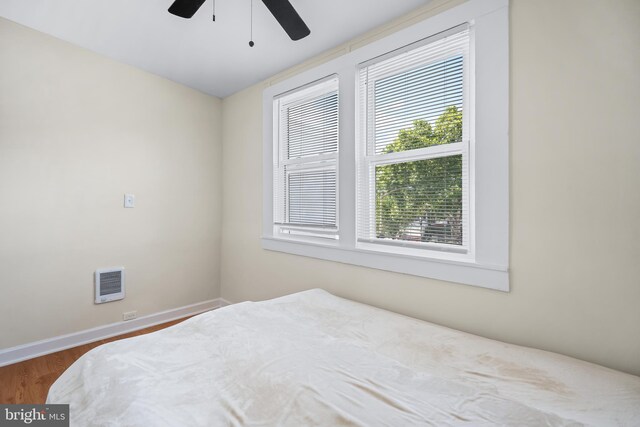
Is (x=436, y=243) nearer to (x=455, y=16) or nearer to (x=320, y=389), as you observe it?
(x=320, y=389)

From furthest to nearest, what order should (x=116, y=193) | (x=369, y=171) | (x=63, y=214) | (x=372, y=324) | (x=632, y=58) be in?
(x=116, y=193), (x=63, y=214), (x=369, y=171), (x=372, y=324), (x=632, y=58)

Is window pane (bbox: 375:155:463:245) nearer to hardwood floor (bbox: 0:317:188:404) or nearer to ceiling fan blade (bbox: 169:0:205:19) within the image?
ceiling fan blade (bbox: 169:0:205:19)

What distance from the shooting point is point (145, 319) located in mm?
2975

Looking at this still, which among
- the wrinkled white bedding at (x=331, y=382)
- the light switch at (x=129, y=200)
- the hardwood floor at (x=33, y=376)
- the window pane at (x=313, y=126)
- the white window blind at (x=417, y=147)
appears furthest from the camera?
the light switch at (x=129, y=200)

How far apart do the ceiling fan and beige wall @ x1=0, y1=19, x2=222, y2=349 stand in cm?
163

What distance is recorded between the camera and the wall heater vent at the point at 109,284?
2658 millimetres

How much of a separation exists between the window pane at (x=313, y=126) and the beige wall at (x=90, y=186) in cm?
120

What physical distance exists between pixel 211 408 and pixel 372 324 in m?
0.96

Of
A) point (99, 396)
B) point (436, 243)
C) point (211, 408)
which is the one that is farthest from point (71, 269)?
point (436, 243)

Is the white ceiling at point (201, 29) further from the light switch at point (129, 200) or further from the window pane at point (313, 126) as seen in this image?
the light switch at point (129, 200)

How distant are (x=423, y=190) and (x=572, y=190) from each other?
0.73m

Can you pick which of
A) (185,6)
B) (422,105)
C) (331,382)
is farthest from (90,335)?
(422,105)

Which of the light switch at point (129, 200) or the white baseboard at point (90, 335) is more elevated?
the light switch at point (129, 200)

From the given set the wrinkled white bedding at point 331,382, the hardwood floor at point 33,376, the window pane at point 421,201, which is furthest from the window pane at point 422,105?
the hardwood floor at point 33,376
